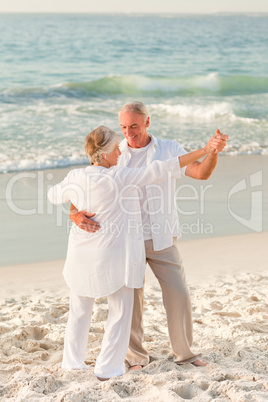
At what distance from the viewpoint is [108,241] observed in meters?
3.38

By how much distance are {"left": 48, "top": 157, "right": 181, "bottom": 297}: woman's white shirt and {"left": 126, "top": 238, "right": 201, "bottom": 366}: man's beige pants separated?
21cm

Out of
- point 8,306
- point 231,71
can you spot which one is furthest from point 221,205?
point 231,71

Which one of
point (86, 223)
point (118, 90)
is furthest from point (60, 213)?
→ point (118, 90)

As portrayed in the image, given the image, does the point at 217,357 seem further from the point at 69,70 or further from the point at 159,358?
the point at 69,70

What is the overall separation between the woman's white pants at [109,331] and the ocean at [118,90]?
21.8ft

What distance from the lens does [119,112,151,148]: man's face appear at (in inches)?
141

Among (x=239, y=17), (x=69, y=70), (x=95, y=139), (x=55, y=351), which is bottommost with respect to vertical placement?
(x=55, y=351)

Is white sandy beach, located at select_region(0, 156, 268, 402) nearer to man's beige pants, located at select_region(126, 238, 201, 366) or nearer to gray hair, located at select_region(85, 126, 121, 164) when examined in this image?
man's beige pants, located at select_region(126, 238, 201, 366)

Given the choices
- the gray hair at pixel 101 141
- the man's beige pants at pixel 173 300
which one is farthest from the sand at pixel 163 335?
the gray hair at pixel 101 141

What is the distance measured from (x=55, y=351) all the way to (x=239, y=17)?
260 feet

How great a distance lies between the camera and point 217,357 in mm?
3943

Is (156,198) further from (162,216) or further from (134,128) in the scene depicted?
(134,128)

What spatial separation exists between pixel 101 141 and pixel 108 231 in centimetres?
51

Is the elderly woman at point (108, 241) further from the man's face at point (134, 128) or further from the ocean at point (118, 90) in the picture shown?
the ocean at point (118, 90)
